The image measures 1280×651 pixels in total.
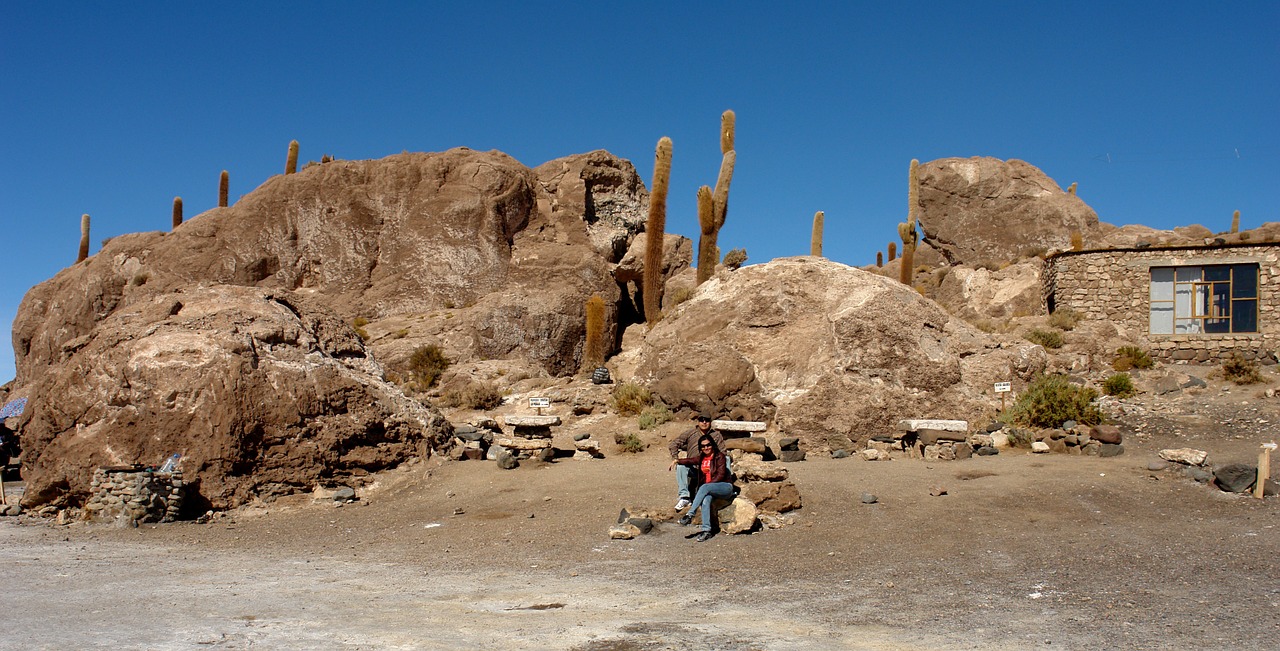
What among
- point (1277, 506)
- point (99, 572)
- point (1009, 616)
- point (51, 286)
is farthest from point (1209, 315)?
point (51, 286)

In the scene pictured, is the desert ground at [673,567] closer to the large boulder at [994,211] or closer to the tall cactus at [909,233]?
the tall cactus at [909,233]

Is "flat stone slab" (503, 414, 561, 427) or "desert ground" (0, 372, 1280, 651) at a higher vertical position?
"flat stone slab" (503, 414, 561, 427)

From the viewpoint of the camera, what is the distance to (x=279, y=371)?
12773 millimetres

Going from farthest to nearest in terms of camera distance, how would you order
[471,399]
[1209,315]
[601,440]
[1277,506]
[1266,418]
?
[1209,315]
[471,399]
[601,440]
[1266,418]
[1277,506]

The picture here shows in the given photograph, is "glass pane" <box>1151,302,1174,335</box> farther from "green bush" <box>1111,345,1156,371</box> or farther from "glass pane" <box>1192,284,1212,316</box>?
"green bush" <box>1111,345,1156,371</box>

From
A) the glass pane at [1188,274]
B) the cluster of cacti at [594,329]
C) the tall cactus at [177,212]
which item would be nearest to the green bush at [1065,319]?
the glass pane at [1188,274]

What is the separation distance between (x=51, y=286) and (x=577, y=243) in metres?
19.7

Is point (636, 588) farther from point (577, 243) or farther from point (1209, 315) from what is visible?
point (577, 243)

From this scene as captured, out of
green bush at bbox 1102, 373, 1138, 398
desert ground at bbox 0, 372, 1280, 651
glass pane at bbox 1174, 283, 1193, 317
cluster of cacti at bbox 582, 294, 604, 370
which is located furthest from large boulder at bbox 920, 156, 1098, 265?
desert ground at bbox 0, 372, 1280, 651

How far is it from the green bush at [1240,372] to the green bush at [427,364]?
1858cm

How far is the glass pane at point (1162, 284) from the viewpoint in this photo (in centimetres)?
2323

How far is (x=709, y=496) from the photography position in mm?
9859

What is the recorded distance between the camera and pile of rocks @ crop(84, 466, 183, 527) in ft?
36.6

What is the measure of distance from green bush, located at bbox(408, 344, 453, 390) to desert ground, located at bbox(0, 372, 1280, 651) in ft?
36.4
